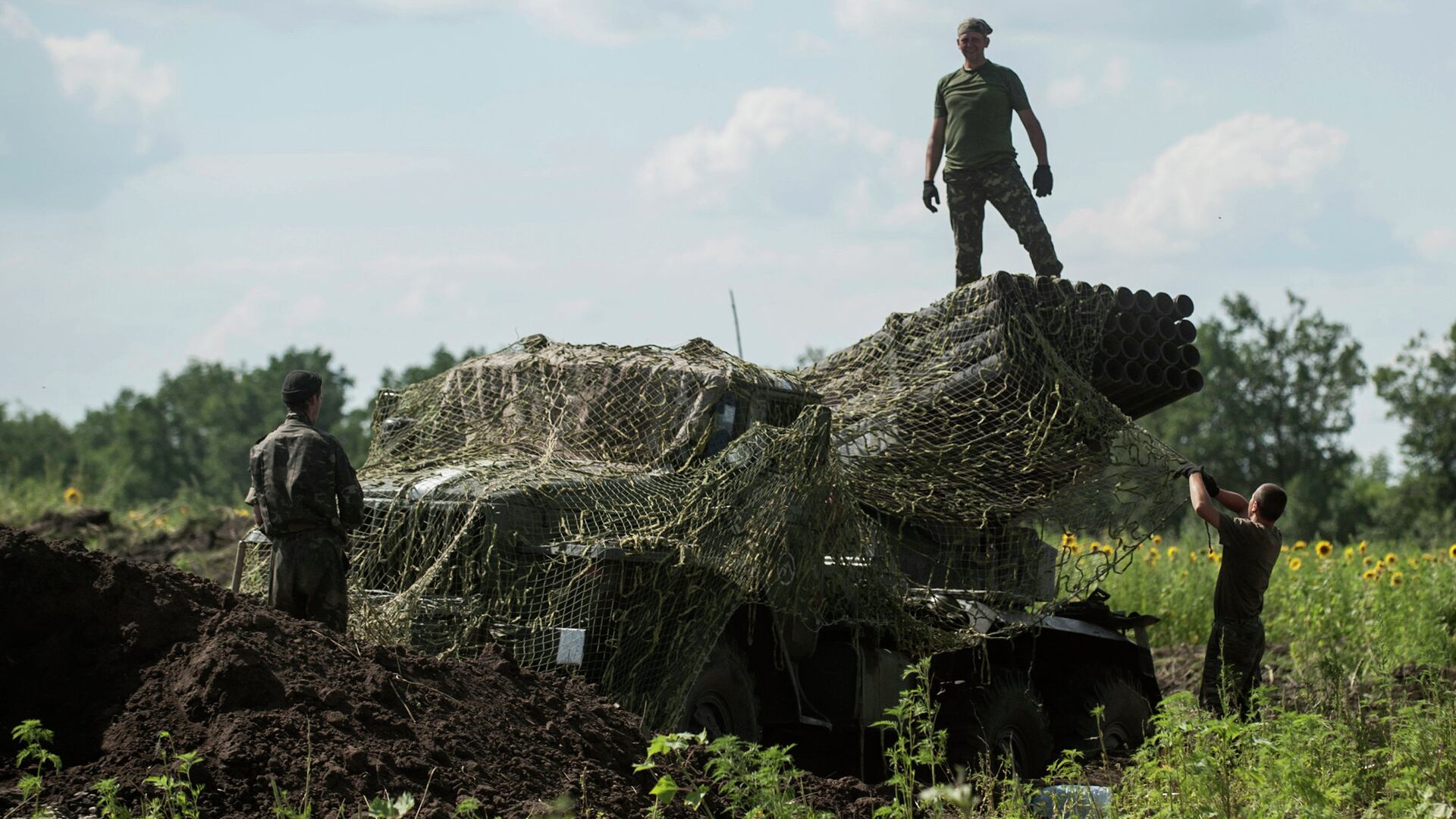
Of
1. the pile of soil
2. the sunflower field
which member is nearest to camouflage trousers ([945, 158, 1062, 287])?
the sunflower field

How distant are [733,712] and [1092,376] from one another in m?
3.37

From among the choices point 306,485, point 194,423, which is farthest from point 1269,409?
point 306,485

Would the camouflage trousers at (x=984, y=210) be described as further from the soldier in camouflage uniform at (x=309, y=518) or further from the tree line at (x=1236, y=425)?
the tree line at (x=1236, y=425)

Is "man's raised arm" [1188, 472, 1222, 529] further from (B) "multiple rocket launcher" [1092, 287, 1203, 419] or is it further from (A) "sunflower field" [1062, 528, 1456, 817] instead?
(B) "multiple rocket launcher" [1092, 287, 1203, 419]

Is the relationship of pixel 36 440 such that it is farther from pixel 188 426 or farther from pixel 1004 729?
pixel 1004 729

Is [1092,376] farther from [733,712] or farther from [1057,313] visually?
[733,712]

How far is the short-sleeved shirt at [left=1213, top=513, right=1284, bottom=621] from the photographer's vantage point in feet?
29.1

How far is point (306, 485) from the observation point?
685 centimetres

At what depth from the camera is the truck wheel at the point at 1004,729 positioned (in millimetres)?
8227

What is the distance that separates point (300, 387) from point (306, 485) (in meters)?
0.57

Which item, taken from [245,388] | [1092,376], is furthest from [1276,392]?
[1092,376]

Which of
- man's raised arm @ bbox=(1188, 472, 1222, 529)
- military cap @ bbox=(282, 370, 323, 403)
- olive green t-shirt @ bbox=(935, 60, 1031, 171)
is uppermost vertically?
olive green t-shirt @ bbox=(935, 60, 1031, 171)

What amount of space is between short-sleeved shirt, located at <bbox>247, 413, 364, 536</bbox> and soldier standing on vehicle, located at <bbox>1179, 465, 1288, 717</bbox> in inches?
180

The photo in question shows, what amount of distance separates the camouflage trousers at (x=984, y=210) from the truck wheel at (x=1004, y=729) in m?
3.03
